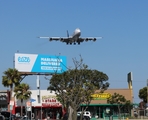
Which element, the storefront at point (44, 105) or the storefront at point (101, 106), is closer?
the storefront at point (44, 105)

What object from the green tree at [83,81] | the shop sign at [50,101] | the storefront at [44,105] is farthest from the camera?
Answer: the shop sign at [50,101]

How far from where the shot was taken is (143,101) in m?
92.1

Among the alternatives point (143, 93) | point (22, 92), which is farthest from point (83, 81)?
point (143, 93)

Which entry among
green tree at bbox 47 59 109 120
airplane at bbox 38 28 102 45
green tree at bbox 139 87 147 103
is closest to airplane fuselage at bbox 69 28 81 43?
airplane at bbox 38 28 102 45

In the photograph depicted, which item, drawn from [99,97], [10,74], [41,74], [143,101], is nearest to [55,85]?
[10,74]

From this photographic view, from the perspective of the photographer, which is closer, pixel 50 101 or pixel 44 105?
pixel 44 105

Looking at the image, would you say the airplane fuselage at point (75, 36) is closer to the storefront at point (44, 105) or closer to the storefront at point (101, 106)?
the storefront at point (44, 105)

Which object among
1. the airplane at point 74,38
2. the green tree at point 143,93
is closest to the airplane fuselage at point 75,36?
the airplane at point 74,38

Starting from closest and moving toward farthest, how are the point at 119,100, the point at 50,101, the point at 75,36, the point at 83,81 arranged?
the point at 83,81 < the point at 50,101 < the point at 75,36 < the point at 119,100

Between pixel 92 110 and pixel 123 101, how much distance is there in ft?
27.5

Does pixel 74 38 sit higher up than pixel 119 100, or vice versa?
pixel 74 38

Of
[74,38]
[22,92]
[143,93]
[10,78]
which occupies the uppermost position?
[74,38]

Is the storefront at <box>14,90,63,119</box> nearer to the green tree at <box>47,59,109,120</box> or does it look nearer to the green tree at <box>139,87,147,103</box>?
the green tree at <box>47,59,109,120</box>

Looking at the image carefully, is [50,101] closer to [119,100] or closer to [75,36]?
[75,36]
